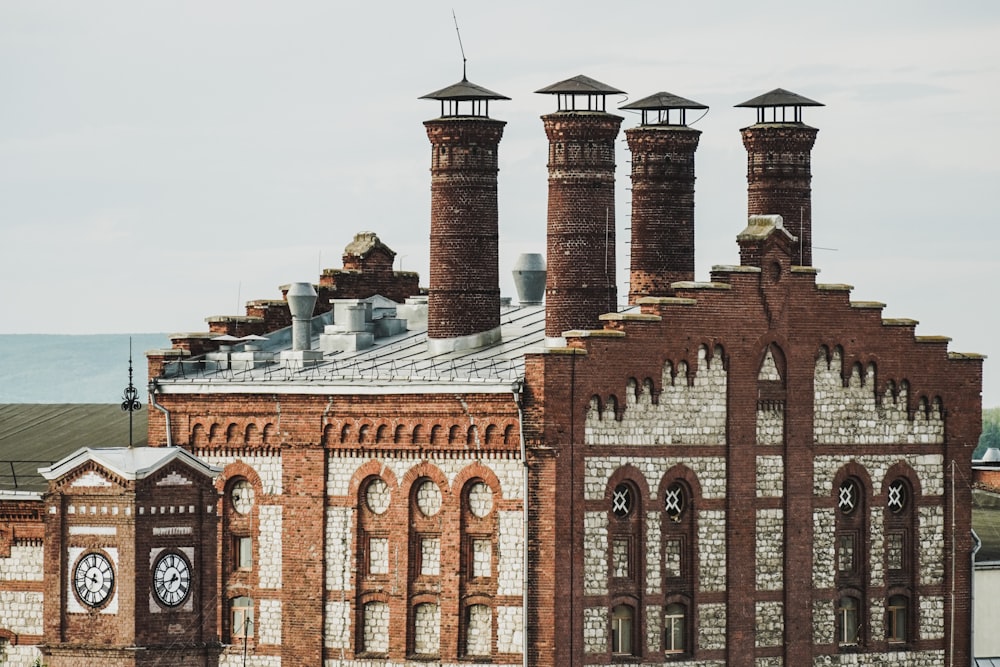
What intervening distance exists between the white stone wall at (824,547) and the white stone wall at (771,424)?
2055 mm

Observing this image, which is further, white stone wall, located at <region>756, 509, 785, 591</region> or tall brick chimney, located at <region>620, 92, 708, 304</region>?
tall brick chimney, located at <region>620, 92, 708, 304</region>

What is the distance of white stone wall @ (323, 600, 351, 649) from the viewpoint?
6844 cm

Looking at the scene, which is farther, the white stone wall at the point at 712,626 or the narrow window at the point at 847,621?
the narrow window at the point at 847,621

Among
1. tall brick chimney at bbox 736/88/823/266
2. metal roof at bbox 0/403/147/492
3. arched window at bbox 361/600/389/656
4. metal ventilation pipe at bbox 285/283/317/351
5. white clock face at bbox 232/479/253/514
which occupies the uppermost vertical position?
tall brick chimney at bbox 736/88/823/266

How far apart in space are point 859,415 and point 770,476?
3.24 metres

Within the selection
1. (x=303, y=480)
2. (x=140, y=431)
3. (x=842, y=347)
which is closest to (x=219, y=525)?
(x=303, y=480)

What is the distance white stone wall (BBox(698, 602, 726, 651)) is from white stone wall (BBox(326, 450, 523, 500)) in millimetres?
5367

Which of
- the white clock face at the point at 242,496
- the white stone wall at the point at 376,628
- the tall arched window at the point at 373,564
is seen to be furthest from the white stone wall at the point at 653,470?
the white clock face at the point at 242,496

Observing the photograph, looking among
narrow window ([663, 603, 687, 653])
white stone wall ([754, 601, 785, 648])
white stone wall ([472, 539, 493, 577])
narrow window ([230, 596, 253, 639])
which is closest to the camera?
white stone wall ([472, 539, 493, 577])

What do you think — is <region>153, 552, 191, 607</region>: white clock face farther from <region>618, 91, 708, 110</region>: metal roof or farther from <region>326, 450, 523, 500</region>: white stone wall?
<region>618, 91, 708, 110</region>: metal roof

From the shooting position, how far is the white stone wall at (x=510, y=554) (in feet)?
214

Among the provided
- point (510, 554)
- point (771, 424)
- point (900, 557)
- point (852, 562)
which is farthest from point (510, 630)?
point (900, 557)

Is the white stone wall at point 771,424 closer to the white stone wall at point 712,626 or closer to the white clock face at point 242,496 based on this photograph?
the white stone wall at point 712,626

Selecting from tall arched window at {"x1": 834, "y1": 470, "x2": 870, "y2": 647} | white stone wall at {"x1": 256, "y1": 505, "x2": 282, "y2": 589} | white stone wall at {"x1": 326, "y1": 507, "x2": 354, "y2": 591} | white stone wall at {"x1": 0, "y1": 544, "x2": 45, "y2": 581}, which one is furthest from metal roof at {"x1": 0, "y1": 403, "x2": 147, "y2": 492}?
tall arched window at {"x1": 834, "y1": 470, "x2": 870, "y2": 647}
